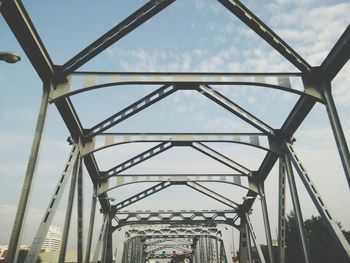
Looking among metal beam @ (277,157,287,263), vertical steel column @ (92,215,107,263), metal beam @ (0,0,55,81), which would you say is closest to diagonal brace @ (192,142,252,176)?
metal beam @ (277,157,287,263)

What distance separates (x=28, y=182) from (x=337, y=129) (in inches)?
389

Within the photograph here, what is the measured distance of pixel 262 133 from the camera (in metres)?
14.9

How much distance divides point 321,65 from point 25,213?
10998 millimetres

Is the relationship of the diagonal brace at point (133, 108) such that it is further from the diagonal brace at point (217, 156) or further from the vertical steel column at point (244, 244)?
the vertical steel column at point (244, 244)

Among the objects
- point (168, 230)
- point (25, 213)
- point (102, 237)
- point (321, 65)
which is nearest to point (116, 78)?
point (25, 213)

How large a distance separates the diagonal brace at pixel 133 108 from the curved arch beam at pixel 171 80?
0.81m

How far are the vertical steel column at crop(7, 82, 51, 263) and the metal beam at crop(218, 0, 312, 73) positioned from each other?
264 inches

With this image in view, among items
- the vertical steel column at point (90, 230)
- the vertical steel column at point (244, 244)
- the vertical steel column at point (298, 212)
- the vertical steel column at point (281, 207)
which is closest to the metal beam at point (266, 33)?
the vertical steel column at point (298, 212)

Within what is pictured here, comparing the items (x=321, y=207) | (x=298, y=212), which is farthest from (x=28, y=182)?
(x=298, y=212)

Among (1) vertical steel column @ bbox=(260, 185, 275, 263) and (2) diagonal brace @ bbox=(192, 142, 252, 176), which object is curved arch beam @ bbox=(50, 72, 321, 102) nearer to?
(2) diagonal brace @ bbox=(192, 142, 252, 176)

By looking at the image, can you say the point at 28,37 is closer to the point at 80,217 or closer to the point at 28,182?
the point at 28,182

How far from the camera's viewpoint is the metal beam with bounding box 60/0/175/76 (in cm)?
915

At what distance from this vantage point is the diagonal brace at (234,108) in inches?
463

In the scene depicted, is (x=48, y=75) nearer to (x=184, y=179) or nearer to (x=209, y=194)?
(x=184, y=179)
